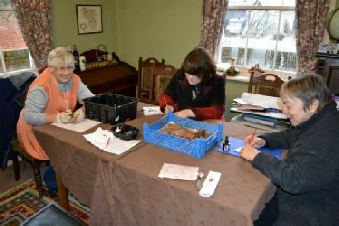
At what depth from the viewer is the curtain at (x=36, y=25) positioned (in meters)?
2.96

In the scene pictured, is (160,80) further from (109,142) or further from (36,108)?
(109,142)

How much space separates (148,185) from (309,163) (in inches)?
26.7

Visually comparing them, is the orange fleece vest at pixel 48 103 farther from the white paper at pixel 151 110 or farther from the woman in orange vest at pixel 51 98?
the white paper at pixel 151 110

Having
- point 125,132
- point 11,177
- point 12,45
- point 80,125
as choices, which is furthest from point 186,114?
point 12,45

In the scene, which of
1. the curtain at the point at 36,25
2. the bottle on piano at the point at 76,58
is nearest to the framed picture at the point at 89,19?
the bottle on piano at the point at 76,58

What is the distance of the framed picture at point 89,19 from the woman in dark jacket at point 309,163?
10.1ft

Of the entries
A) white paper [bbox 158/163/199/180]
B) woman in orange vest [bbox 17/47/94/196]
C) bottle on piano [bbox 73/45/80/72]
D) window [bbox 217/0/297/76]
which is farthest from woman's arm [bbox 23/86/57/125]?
window [bbox 217/0/297/76]

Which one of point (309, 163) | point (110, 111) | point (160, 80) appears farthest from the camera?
point (160, 80)

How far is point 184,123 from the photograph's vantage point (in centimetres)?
175

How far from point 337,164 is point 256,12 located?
2.58 m

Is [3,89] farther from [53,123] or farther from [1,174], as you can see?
[53,123]

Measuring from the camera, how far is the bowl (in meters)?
1.59

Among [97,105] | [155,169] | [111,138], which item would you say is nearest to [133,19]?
[97,105]

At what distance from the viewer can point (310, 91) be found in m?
1.17
